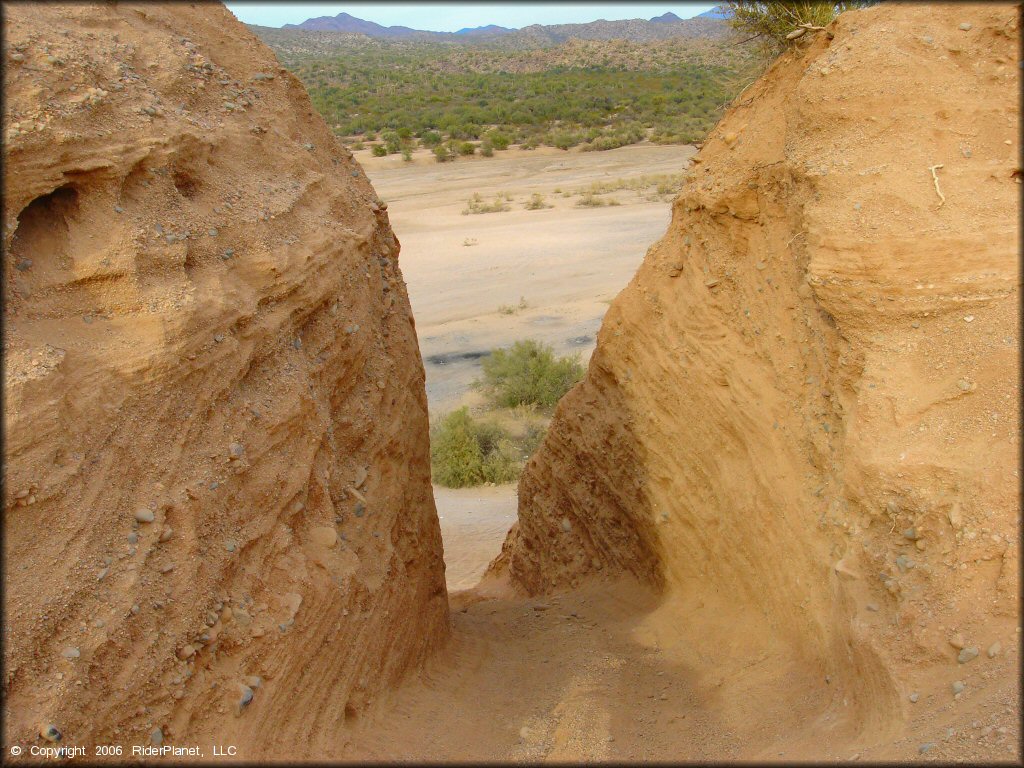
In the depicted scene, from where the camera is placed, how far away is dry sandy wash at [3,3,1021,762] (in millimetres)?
3201

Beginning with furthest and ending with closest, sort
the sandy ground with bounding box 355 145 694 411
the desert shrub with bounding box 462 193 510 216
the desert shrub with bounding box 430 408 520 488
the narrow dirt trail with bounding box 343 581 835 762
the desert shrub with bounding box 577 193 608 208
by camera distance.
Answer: the desert shrub with bounding box 462 193 510 216 < the desert shrub with bounding box 577 193 608 208 < the sandy ground with bounding box 355 145 694 411 < the desert shrub with bounding box 430 408 520 488 < the narrow dirt trail with bounding box 343 581 835 762

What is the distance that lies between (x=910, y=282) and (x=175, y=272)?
144 inches

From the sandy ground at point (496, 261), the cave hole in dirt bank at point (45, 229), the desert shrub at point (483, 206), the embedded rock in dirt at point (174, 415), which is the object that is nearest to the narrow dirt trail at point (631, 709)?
the embedded rock in dirt at point (174, 415)

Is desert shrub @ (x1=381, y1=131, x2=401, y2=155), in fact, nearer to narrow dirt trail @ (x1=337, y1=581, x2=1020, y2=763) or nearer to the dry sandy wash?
the dry sandy wash

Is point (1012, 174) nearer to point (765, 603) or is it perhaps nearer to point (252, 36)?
point (765, 603)

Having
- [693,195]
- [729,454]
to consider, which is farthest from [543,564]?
[693,195]

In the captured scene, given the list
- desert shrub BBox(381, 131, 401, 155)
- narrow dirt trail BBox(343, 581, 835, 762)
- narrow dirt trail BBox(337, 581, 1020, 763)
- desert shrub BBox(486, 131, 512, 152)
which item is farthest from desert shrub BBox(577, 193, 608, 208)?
narrow dirt trail BBox(337, 581, 1020, 763)

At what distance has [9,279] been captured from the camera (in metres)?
3.44

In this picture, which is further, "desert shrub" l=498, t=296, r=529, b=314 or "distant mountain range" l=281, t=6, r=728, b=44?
"distant mountain range" l=281, t=6, r=728, b=44

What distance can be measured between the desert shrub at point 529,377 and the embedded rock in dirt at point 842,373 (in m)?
7.98

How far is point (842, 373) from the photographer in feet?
13.5

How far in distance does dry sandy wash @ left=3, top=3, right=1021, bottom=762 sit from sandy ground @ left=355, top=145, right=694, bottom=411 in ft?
31.5

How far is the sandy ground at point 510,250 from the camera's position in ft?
57.9

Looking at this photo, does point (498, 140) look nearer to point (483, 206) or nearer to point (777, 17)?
point (483, 206)
